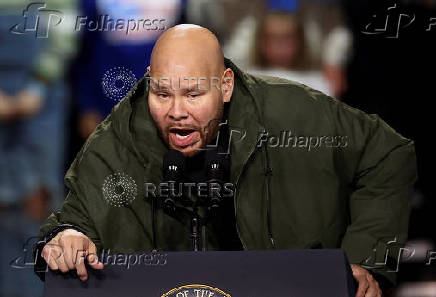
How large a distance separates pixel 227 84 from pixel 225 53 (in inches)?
36.3

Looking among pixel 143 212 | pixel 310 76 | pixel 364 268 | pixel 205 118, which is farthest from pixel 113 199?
pixel 310 76

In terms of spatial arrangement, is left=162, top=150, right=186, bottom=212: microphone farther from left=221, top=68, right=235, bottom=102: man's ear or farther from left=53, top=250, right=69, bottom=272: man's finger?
left=221, top=68, right=235, bottom=102: man's ear

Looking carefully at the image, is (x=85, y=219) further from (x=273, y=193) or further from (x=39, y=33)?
Answer: (x=39, y=33)

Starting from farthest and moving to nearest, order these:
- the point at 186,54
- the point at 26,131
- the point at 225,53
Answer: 1. the point at 26,131
2. the point at 225,53
3. the point at 186,54

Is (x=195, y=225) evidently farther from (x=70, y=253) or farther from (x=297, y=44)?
(x=297, y=44)

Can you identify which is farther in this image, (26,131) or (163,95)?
(26,131)

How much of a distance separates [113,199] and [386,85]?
1287mm

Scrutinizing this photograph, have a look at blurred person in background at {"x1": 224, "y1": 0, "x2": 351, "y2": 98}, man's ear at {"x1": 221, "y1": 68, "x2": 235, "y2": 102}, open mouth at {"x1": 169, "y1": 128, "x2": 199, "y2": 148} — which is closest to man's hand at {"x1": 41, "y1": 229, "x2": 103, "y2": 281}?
open mouth at {"x1": 169, "y1": 128, "x2": 199, "y2": 148}

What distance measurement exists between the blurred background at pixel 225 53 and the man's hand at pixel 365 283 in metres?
1.10

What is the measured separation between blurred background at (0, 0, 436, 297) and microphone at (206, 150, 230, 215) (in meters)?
1.23

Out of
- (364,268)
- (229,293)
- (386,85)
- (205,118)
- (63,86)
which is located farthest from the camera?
(63,86)

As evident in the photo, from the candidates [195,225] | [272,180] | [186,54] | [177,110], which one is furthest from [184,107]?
[195,225]

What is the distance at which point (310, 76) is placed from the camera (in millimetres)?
3070

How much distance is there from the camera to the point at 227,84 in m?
2.18
